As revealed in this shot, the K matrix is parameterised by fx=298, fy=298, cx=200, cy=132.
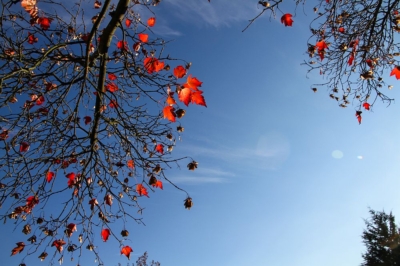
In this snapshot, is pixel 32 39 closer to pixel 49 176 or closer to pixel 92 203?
pixel 49 176


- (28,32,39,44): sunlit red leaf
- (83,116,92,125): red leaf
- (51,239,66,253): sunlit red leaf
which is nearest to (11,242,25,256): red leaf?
(51,239,66,253): sunlit red leaf

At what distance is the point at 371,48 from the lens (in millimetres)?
4762

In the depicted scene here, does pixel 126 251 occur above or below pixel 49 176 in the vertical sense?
below

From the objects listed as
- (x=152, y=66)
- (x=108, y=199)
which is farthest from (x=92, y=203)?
(x=152, y=66)

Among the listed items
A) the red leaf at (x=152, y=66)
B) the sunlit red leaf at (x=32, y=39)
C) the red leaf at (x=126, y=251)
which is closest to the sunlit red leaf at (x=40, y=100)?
the sunlit red leaf at (x=32, y=39)

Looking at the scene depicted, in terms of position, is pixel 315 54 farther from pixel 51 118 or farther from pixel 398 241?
pixel 398 241

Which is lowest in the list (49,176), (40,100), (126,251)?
(126,251)

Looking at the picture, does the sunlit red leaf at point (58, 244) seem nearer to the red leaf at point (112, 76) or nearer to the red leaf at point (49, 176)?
the red leaf at point (49, 176)

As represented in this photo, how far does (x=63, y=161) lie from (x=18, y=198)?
612mm

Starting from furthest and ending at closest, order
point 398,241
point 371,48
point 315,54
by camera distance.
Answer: point 398,241 → point 315,54 → point 371,48

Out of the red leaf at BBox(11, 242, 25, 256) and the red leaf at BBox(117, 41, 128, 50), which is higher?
the red leaf at BBox(117, 41, 128, 50)

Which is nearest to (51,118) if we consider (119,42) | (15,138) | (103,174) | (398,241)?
(15,138)

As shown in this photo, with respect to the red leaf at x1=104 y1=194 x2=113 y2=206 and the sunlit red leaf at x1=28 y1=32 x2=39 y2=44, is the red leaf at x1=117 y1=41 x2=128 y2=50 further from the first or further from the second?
the red leaf at x1=104 y1=194 x2=113 y2=206

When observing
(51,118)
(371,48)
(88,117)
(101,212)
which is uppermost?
(371,48)
